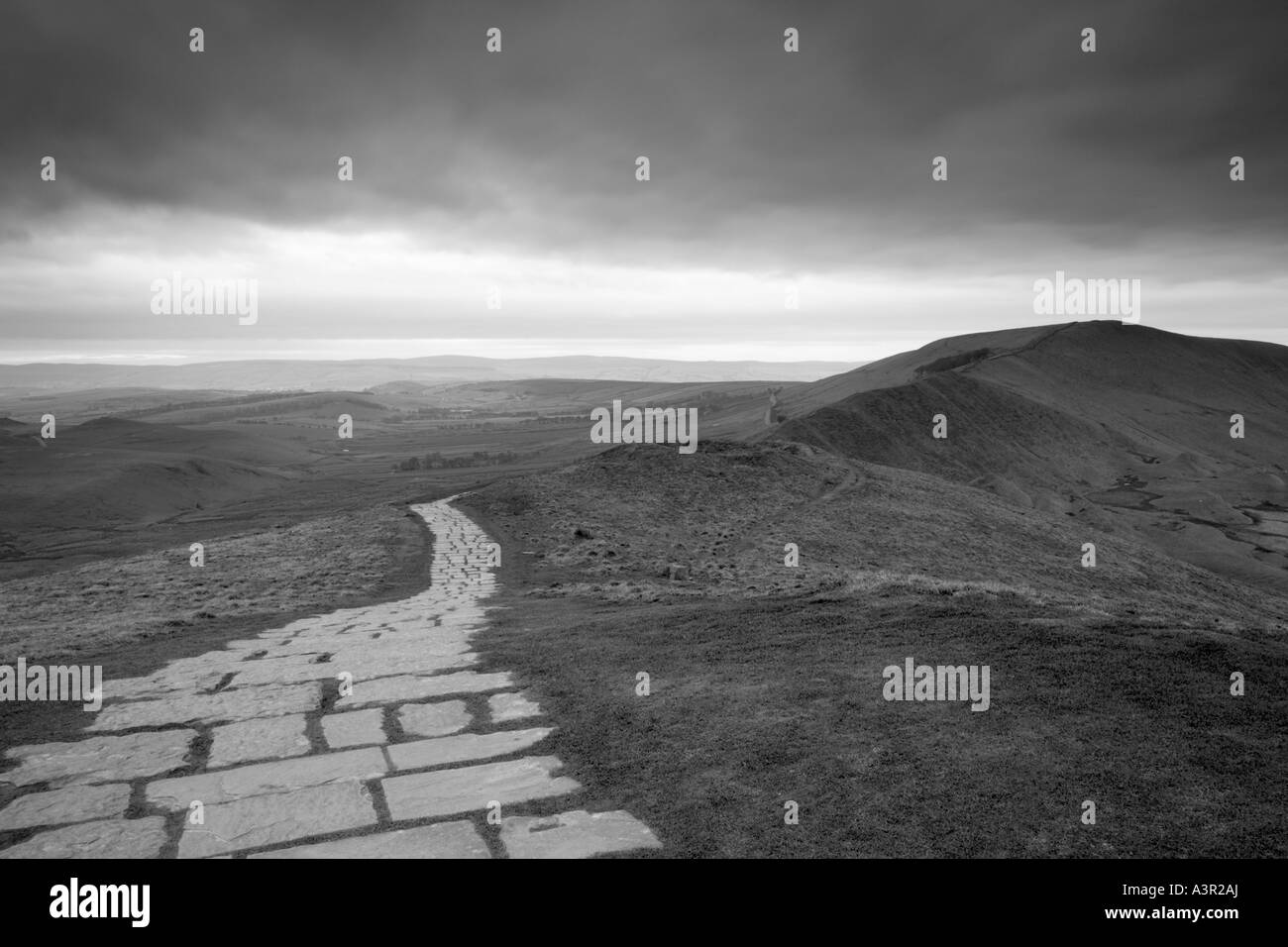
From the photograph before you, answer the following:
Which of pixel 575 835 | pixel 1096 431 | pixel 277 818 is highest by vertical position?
pixel 1096 431

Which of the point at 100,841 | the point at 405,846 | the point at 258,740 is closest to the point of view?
the point at 405,846

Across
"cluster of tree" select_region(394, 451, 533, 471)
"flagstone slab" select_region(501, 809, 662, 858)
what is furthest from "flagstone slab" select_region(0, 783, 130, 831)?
"cluster of tree" select_region(394, 451, 533, 471)

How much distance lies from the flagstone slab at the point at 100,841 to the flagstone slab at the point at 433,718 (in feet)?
8.32

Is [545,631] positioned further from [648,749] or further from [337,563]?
[337,563]

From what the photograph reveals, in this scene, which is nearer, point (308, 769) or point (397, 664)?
point (308, 769)

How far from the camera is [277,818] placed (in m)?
6.53

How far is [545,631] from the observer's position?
13023mm

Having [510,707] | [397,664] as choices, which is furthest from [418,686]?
[510,707]

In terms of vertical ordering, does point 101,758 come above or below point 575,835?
below

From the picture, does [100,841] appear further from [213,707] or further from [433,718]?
[213,707]

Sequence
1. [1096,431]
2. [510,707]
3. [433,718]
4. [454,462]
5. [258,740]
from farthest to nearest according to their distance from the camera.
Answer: [454,462] → [1096,431] → [510,707] → [433,718] → [258,740]

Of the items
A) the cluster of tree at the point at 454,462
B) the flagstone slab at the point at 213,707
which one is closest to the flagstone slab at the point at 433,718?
the flagstone slab at the point at 213,707

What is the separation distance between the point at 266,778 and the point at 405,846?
2269 millimetres
